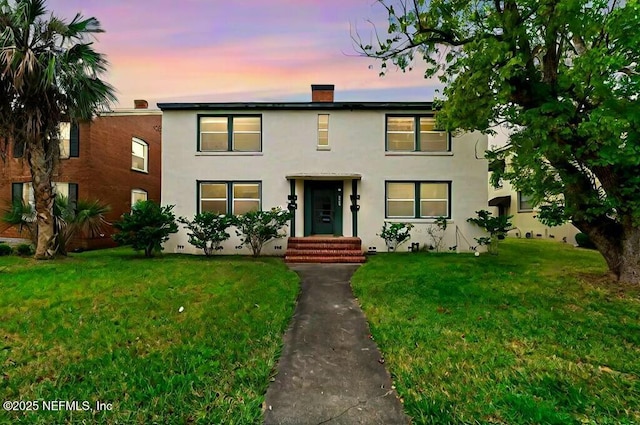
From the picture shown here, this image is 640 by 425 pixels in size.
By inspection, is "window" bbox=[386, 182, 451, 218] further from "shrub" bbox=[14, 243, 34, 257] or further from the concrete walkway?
"shrub" bbox=[14, 243, 34, 257]

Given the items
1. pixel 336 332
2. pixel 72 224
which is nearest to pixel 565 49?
pixel 336 332

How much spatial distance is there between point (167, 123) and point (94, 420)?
11.7 metres

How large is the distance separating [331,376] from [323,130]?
10262mm

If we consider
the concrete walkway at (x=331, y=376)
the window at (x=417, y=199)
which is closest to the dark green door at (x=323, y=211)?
the window at (x=417, y=199)

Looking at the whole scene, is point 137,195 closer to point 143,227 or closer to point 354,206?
point 143,227

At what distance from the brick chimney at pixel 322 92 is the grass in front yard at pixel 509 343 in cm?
825

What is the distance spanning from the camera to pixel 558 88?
621 cm

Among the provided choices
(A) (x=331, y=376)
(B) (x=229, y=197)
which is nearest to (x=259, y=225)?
(B) (x=229, y=197)

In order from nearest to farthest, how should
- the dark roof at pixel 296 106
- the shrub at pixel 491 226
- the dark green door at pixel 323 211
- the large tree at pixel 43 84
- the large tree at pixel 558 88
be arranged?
the large tree at pixel 558 88 < the large tree at pixel 43 84 < the shrub at pixel 491 226 < the dark roof at pixel 296 106 < the dark green door at pixel 323 211

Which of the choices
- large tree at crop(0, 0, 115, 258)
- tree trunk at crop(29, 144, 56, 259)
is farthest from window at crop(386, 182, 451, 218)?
tree trunk at crop(29, 144, 56, 259)

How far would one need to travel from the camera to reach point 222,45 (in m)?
11.6

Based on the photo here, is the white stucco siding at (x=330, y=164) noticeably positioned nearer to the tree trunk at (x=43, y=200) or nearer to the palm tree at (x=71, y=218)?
the palm tree at (x=71, y=218)

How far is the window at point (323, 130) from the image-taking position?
1220cm

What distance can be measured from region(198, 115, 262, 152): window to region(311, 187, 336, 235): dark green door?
10.2ft
